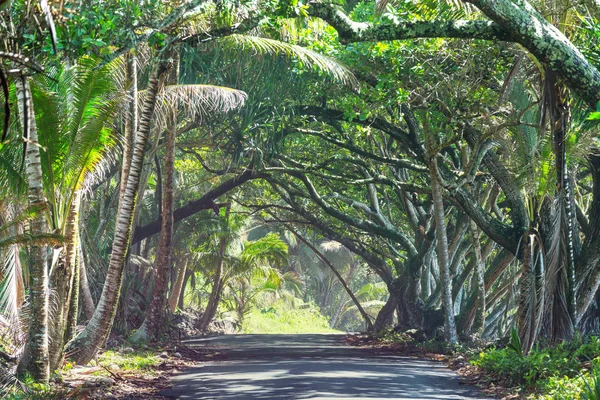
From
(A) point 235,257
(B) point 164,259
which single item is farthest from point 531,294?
(A) point 235,257

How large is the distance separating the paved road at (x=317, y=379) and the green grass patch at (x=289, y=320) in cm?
3016

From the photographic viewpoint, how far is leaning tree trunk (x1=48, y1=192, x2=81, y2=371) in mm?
11578

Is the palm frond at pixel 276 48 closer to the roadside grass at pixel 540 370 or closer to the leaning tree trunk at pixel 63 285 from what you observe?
the leaning tree trunk at pixel 63 285

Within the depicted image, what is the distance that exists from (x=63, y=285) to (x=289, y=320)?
133 feet

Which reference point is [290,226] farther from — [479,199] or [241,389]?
[241,389]

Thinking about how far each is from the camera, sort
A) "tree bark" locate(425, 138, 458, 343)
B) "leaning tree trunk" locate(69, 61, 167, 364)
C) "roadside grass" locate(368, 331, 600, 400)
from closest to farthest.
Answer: "roadside grass" locate(368, 331, 600, 400) < "leaning tree trunk" locate(69, 61, 167, 364) < "tree bark" locate(425, 138, 458, 343)

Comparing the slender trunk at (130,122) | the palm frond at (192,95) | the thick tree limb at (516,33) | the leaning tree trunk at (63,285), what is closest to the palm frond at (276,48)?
the palm frond at (192,95)

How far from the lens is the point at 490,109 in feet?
60.4

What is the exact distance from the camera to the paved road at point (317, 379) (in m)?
11.0

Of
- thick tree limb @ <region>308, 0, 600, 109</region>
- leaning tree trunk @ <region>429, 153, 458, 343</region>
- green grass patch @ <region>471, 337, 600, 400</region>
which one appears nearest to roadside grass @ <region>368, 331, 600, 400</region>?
green grass patch @ <region>471, 337, 600, 400</region>

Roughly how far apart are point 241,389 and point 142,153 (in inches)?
165

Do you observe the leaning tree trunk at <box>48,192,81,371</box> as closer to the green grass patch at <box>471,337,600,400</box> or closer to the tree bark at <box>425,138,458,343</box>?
the green grass patch at <box>471,337,600,400</box>

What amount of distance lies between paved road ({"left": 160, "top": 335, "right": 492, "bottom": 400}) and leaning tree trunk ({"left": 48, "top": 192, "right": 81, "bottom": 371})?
5.20 ft

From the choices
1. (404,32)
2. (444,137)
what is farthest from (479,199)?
(404,32)
